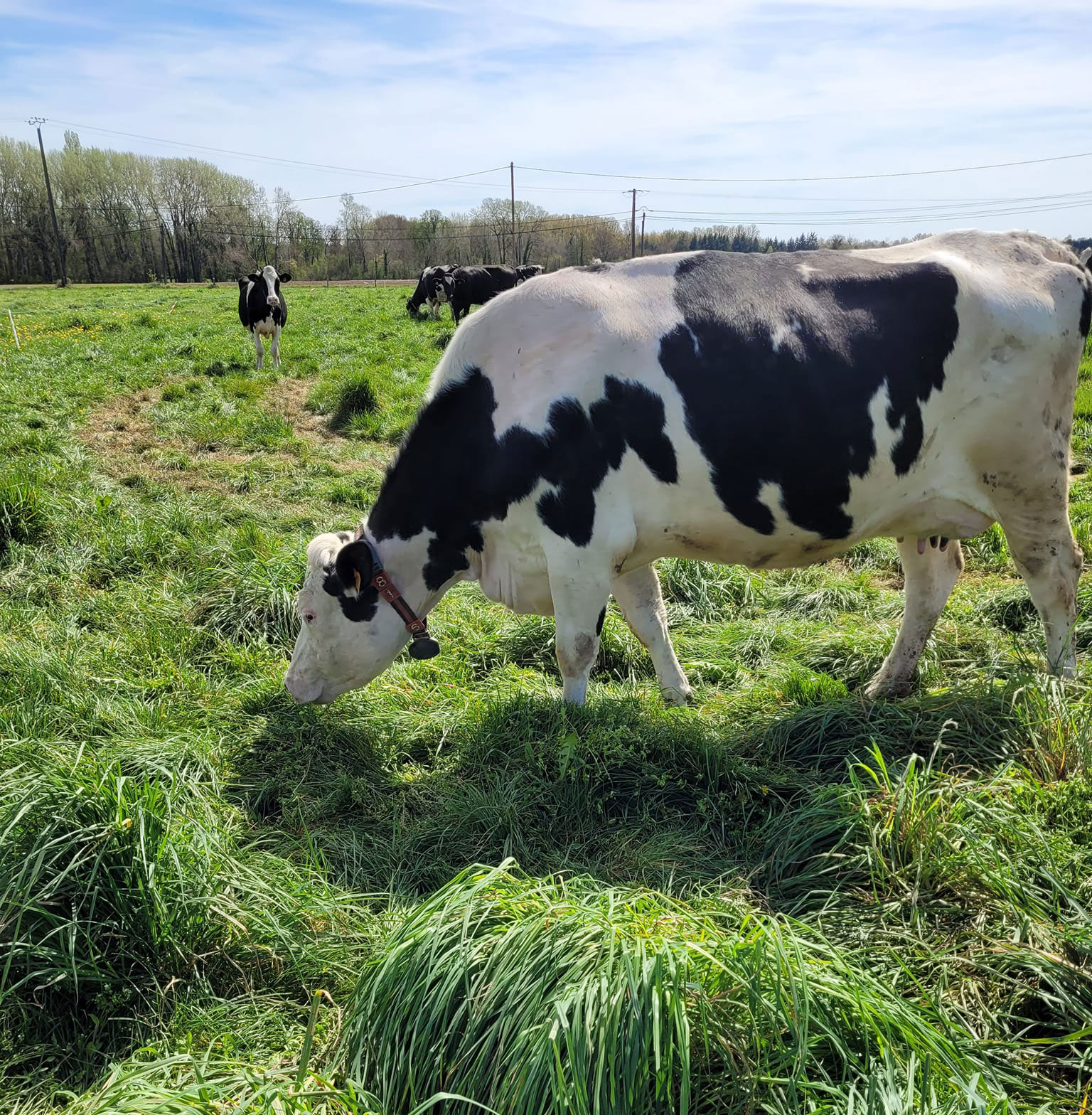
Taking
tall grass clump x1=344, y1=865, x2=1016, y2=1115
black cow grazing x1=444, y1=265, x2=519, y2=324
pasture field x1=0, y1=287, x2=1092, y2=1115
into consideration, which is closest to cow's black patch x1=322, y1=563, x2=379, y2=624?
pasture field x1=0, y1=287, x2=1092, y2=1115

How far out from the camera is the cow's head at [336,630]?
4223mm

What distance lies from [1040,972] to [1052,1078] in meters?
0.25

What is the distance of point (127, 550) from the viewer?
6266mm

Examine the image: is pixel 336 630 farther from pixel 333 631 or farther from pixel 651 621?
pixel 651 621

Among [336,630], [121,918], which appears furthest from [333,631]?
[121,918]

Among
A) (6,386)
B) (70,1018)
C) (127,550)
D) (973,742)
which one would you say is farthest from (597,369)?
(6,386)

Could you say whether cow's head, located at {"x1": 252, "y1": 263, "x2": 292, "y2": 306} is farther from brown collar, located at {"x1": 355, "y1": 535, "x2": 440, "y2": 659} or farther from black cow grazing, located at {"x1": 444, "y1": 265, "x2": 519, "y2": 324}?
brown collar, located at {"x1": 355, "y1": 535, "x2": 440, "y2": 659}

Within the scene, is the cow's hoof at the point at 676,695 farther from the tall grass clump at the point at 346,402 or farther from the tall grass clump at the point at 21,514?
the tall grass clump at the point at 346,402

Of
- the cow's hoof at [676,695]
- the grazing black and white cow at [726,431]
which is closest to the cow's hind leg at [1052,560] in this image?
the grazing black and white cow at [726,431]

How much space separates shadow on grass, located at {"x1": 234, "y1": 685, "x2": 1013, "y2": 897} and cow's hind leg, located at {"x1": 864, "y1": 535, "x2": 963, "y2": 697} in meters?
0.37

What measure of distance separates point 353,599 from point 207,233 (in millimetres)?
79952

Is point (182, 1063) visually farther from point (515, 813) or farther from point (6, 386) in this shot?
point (6, 386)

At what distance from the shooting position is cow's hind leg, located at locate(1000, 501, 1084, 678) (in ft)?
13.4

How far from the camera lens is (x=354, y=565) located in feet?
13.6
